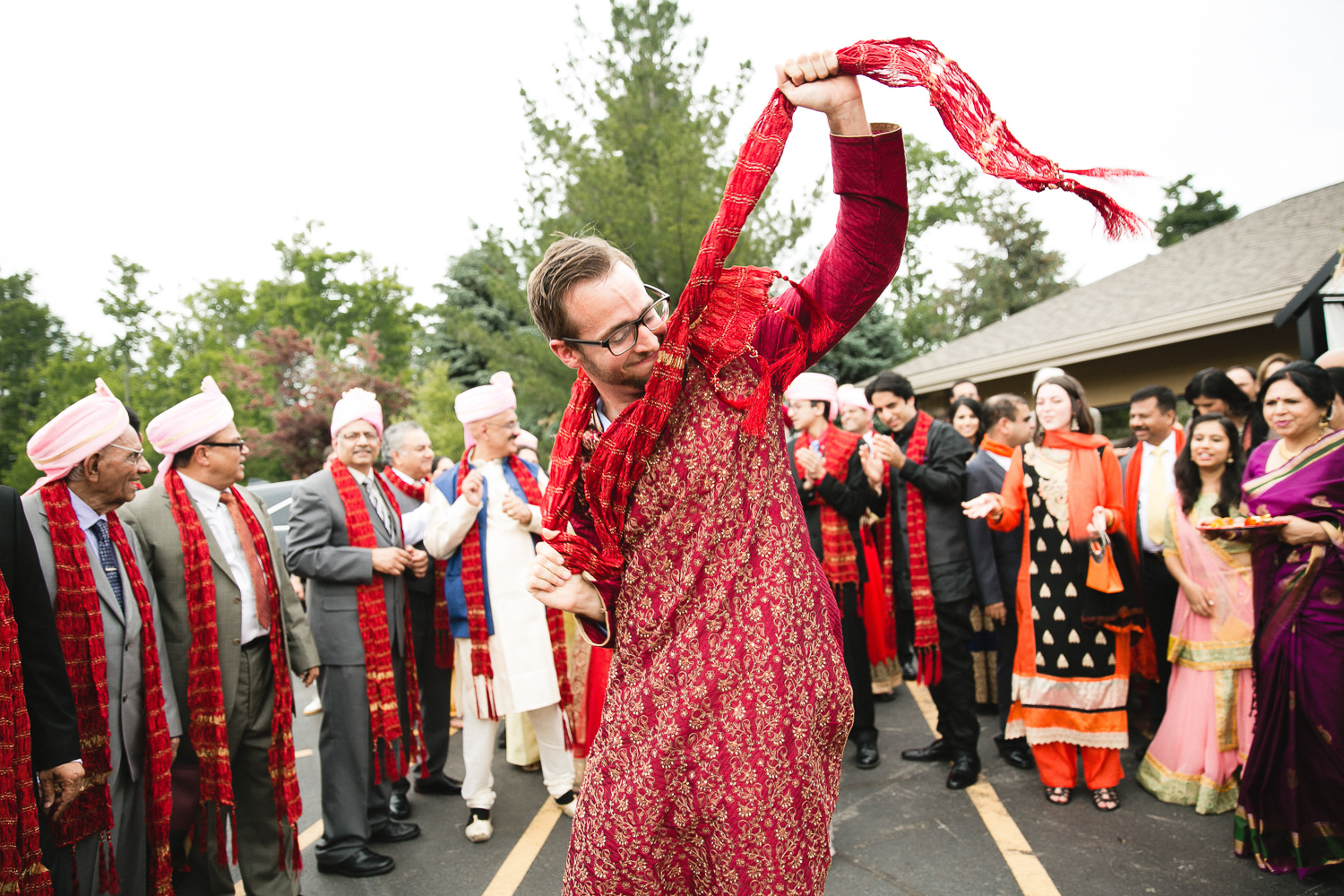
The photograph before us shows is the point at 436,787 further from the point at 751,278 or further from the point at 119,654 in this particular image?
the point at 751,278

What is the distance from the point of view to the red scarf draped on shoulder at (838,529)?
488 cm

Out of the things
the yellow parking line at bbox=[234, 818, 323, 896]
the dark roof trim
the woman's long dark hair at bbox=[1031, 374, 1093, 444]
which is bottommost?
the yellow parking line at bbox=[234, 818, 323, 896]

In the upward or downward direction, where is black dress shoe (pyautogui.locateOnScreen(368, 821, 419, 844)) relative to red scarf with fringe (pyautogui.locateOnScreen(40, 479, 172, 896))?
downward

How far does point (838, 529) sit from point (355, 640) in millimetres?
2960

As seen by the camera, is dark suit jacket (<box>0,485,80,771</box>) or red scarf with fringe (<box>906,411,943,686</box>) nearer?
dark suit jacket (<box>0,485,80,771</box>)

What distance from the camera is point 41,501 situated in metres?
2.80

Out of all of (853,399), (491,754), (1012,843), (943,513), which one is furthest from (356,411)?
(1012,843)

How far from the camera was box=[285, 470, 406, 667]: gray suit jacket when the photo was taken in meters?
4.11

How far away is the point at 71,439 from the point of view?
9.52 feet

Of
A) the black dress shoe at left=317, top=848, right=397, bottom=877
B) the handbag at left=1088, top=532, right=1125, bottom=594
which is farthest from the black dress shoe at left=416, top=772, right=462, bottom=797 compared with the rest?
the handbag at left=1088, top=532, right=1125, bottom=594

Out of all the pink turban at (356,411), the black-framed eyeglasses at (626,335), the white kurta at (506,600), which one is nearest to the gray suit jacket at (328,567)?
the pink turban at (356,411)

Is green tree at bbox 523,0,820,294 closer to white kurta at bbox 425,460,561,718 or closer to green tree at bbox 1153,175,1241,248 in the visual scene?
white kurta at bbox 425,460,561,718

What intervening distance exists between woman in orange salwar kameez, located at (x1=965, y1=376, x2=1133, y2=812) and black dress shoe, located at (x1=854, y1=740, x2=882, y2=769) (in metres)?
0.96

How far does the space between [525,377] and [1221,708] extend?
11.4 metres
